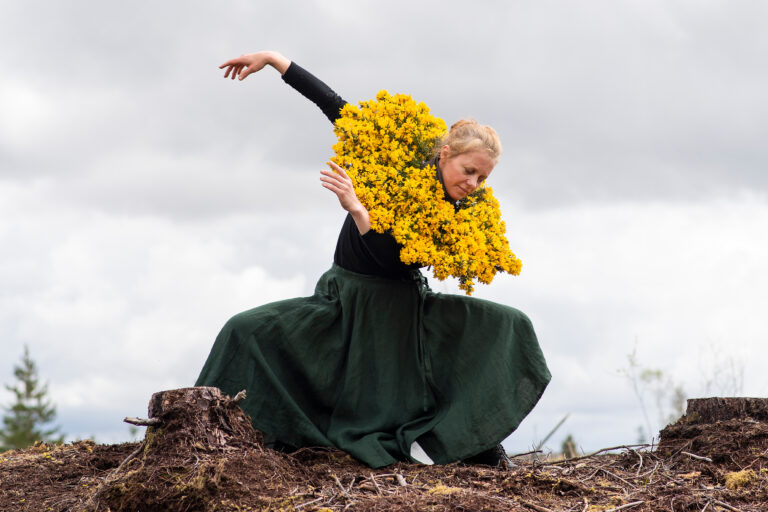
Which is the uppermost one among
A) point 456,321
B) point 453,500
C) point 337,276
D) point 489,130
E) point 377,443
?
point 489,130

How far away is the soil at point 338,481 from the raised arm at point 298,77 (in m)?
2.19

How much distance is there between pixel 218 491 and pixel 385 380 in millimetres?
1512

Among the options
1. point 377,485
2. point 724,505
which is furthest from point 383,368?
point 724,505

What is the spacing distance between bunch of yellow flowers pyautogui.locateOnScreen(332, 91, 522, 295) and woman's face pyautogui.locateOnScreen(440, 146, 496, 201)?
69 mm

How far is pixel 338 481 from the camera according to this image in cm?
406

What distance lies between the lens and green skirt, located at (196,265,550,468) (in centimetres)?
489

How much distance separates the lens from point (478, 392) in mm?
5031

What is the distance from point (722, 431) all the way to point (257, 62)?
161 inches

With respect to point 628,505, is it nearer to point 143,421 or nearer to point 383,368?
point 383,368

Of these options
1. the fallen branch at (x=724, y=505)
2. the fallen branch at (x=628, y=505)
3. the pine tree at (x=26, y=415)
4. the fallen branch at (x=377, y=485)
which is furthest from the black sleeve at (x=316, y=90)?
the pine tree at (x=26, y=415)

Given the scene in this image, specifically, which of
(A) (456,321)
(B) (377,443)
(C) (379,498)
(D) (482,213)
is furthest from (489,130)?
(C) (379,498)

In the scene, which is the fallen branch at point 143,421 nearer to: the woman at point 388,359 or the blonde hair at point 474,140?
the woman at point 388,359

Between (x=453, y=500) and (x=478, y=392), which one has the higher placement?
(x=478, y=392)

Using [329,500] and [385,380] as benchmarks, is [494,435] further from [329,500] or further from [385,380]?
[329,500]
